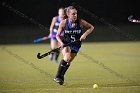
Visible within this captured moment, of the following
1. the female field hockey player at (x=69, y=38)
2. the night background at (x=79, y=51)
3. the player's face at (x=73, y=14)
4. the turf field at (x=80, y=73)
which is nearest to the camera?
the turf field at (x=80, y=73)

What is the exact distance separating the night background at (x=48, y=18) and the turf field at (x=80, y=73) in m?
3.21

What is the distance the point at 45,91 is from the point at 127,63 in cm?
576

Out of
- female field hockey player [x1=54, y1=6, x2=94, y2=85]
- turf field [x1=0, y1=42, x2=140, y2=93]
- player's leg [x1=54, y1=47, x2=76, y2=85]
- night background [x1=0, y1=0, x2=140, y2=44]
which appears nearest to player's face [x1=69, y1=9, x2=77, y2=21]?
female field hockey player [x1=54, y1=6, x2=94, y2=85]

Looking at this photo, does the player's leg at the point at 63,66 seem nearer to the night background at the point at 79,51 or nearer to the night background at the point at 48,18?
the night background at the point at 79,51

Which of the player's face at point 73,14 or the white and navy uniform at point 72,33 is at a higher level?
the player's face at point 73,14

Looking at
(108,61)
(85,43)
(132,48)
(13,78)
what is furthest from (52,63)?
(85,43)

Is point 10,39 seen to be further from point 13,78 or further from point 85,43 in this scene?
point 13,78

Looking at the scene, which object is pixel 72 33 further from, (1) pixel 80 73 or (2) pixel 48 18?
(2) pixel 48 18

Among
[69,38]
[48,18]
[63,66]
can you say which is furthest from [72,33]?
[48,18]

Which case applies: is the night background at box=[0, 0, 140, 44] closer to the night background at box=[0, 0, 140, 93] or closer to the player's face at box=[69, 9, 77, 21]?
the night background at box=[0, 0, 140, 93]

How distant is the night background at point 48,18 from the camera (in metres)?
22.1

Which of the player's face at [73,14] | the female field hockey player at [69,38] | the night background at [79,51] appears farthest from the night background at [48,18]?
the player's face at [73,14]

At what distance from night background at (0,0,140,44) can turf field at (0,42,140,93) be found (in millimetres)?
3206

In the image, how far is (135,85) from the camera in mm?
9297
